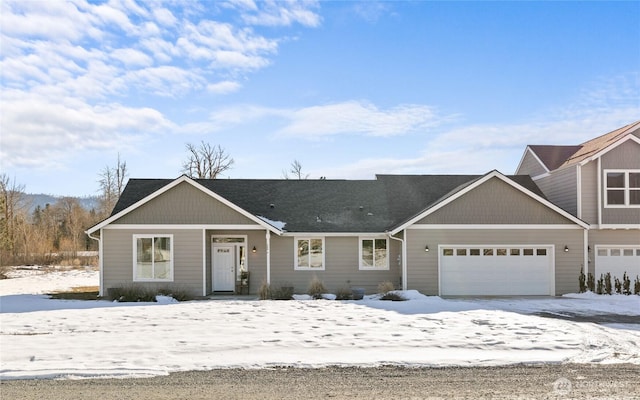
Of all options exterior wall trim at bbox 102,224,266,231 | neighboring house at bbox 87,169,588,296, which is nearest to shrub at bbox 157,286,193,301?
neighboring house at bbox 87,169,588,296

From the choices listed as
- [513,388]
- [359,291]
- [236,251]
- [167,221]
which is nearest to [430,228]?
[359,291]

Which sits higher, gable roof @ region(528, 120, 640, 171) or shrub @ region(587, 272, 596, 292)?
gable roof @ region(528, 120, 640, 171)

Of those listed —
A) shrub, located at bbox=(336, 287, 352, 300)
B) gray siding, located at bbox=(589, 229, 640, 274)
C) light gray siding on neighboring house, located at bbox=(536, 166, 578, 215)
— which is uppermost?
light gray siding on neighboring house, located at bbox=(536, 166, 578, 215)

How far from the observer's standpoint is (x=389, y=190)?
2392 cm

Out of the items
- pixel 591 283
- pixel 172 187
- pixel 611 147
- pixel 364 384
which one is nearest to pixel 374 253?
pixel 591 283

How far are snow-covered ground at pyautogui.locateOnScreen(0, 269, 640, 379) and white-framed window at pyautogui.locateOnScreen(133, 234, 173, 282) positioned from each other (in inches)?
87.6

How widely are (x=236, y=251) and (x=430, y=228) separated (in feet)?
24.8

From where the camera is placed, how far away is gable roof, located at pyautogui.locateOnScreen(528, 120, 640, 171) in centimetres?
1959

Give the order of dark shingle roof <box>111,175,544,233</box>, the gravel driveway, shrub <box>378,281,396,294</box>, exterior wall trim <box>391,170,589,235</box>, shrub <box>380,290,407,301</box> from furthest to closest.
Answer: dark shingle roof <box>111,175,544,233</box> → exterior wall trim <box>391,170,589,235</box> → shrub <box>378,281,396,294</box> → shrub <box>380,290,407,301</box> → the gravel driveway

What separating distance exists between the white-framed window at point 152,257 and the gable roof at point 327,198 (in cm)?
135

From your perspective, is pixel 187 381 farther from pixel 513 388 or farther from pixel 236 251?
pixel 236 251

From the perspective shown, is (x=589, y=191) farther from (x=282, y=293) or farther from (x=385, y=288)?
(x=282, y=293)

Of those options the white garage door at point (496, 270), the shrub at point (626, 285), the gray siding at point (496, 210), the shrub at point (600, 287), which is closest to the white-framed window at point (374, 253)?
the gray siding at point (496, 210)

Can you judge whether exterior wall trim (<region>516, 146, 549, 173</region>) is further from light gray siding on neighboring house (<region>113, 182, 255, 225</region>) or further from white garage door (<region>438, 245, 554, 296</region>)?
light gray siding on neighboring house (<region>113, 182, 255, 225</region>)
